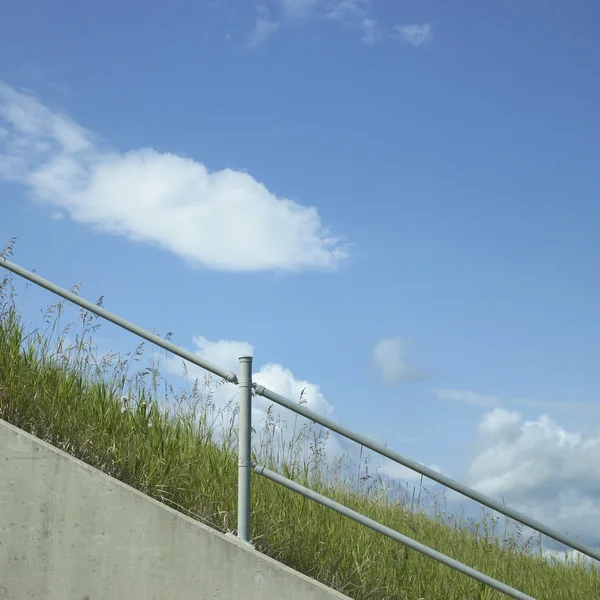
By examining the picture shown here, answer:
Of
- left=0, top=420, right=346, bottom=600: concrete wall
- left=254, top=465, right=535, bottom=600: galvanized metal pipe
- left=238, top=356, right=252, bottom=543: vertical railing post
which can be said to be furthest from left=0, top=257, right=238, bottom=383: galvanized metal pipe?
left=0, top=420, right=346, bottom=600: concrete wall

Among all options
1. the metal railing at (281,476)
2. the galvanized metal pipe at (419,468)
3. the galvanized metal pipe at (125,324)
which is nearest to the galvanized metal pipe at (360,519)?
the metal railing at (281,476)

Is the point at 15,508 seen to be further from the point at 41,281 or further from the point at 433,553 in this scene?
the point at 433,553

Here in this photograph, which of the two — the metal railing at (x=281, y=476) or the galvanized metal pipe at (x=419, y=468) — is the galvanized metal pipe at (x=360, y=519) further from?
the galvanized metal pipe at (x=419, y=468)

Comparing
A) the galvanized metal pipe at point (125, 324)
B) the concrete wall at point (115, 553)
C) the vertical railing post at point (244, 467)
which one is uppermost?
the galvanized metal pipe at point (125, 324)

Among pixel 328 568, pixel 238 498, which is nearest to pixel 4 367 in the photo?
pixel 238 498

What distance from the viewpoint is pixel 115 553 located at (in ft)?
15.0

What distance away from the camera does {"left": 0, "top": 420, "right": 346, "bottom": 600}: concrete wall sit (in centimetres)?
454

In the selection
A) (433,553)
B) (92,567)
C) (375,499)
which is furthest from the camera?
(375,499)

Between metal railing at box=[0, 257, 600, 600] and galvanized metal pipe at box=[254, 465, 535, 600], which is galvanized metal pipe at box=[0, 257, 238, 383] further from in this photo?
galvanized metal pipe at box=[254, 465, 535, 600]

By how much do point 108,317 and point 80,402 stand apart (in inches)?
28.9

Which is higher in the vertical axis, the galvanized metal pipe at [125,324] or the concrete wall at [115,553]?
the galvanized metal pipe at [125,324]

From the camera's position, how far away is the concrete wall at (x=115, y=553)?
4.54 meters

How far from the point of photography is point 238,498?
4.81 m

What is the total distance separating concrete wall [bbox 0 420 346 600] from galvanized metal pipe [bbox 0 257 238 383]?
876 millimetres
